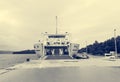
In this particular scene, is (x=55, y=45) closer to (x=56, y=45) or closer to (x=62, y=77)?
(x=56, y=45)

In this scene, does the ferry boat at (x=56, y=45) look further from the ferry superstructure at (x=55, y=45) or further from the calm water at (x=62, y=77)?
the calm water at (x=62, y=77)

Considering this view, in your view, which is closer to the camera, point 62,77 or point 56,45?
point 62,77

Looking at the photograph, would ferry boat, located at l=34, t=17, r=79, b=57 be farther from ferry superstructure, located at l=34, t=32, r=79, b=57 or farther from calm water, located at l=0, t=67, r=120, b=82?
calm water, located at l=0, t=67, r=120, b=82

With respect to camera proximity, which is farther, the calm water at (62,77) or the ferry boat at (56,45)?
the ferry boat at (56,45)

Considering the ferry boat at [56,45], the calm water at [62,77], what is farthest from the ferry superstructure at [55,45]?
the calm water at [62,77]

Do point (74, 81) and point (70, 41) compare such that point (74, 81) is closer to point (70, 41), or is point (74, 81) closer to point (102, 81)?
point (102, 81)

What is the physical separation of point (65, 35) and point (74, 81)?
7741 cm

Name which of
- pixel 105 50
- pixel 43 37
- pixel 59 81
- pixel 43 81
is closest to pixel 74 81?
pixel 59 81

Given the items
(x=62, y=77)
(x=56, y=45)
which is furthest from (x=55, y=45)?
(x=62, y=77)

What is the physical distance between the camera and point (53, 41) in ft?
301

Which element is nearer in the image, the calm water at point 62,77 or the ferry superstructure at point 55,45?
the calm water at point 62,77

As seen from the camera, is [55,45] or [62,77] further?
[55,45]

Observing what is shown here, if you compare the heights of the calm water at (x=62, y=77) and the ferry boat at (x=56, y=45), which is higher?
the ferry boat at (x=56, y=45)

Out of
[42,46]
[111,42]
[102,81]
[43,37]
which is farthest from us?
[111,42]
